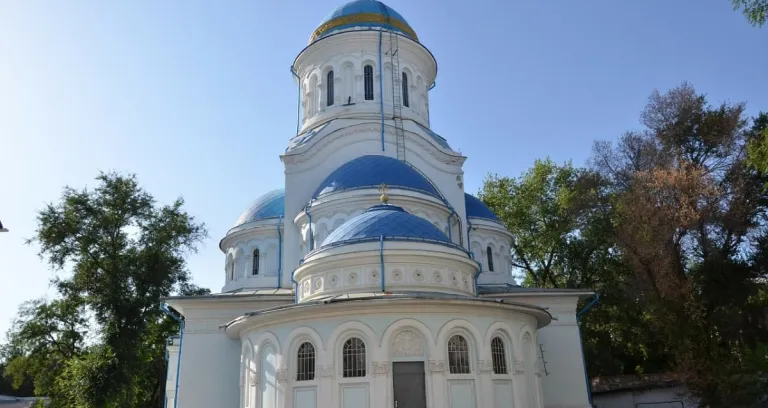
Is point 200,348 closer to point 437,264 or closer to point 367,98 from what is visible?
point 437,264

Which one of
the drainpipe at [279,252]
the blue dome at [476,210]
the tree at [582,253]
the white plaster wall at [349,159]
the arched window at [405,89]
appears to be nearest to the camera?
the white plaster wall at [349,159]

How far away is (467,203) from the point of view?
76.1 feet

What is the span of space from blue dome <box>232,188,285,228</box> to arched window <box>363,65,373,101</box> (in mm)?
4907

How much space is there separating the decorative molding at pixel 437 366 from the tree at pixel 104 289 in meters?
13.9

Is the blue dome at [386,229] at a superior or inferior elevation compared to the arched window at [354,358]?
superior

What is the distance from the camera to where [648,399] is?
2216 cm

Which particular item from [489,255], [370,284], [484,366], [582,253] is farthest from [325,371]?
[582,253]

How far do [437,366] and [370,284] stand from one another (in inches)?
94.9

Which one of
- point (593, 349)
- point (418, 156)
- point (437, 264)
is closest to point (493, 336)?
point (437, 264)

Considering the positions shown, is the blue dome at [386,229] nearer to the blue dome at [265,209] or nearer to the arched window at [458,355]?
the arched window at [458,355]

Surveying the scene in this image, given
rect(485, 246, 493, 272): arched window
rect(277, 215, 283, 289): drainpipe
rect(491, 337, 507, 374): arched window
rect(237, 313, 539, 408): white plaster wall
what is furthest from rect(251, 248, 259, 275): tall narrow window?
rect(491, 337, 507, 374): arched window

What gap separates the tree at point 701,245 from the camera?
18.3 m

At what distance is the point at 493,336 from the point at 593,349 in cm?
1746

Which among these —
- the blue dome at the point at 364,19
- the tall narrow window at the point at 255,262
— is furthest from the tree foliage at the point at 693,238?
the tall narrow window at the point at 255,262
